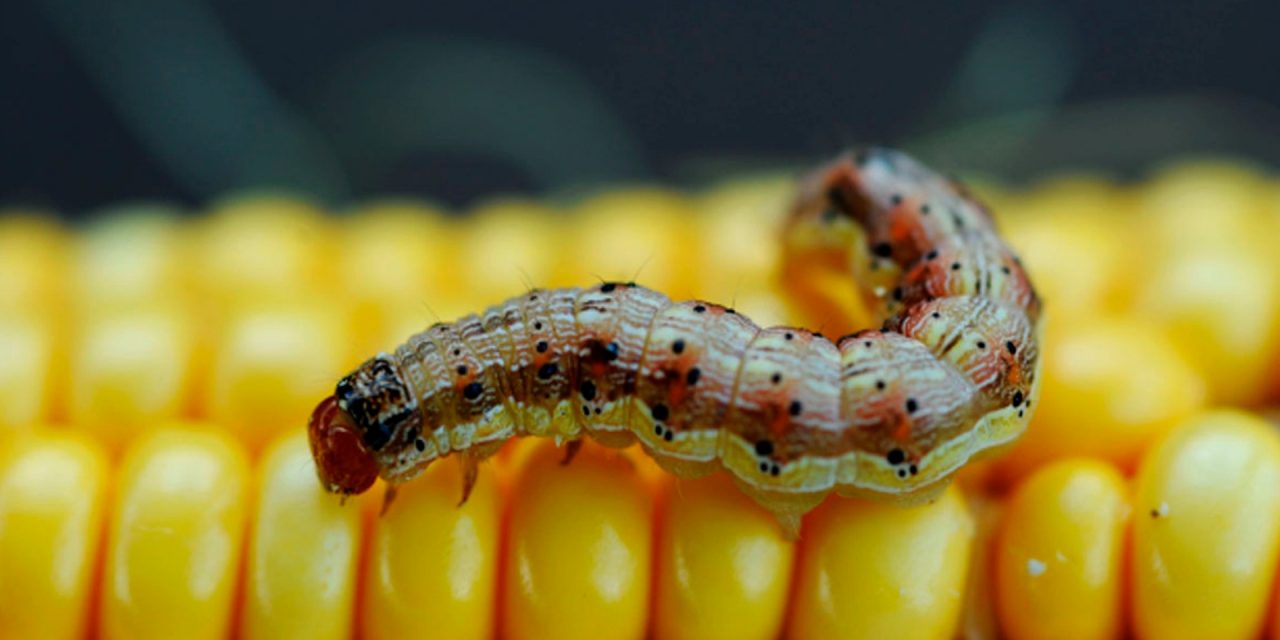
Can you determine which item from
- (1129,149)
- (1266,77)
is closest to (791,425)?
(1129,149)

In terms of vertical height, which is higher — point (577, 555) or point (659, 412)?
point (659, 412)

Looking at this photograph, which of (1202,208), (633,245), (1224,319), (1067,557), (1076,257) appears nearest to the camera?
(1067,557)

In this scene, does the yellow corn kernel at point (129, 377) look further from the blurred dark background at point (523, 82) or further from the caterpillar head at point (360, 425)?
the blurred dark background at point (523, 82)

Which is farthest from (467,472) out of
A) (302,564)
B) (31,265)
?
(31,265)

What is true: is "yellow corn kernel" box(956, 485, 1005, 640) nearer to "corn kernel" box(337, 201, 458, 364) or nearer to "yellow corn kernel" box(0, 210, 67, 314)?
"corn kernel" box(337, 201, 458, 364)

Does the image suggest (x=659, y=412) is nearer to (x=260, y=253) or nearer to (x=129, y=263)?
(x=260, y=253)

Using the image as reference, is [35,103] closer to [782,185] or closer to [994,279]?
[782,185]
